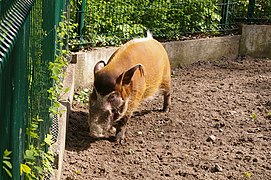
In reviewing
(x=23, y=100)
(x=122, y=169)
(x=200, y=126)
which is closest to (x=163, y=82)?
(x=200, y=126)

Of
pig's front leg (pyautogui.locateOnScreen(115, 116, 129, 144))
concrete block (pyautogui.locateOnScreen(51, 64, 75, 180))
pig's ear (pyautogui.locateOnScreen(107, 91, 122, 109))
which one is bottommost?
pig's front leg (pyautogui.locateOnScreen(115, 116, 129, 144))

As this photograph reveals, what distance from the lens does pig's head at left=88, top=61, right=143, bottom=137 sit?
552 cm

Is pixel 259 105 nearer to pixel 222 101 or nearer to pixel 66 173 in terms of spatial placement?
pixel 222 101

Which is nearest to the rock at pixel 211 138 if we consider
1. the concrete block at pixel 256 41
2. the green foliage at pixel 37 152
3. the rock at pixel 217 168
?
the rock at pixel 217 168

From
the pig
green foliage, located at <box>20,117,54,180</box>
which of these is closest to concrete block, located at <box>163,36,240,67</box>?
the pig

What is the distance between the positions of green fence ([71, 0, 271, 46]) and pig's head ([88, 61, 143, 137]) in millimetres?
2331

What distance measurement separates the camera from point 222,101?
7367 millimetres

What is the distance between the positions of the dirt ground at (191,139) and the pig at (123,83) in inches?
11.3

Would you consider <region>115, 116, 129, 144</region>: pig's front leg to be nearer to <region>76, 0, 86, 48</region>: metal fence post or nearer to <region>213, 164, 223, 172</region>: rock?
<region>213, 164, 223, 172</region>: rock

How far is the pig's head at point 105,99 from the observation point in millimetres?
5520

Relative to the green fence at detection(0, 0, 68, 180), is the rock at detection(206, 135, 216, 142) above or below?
below

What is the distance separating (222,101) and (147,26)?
207 cm

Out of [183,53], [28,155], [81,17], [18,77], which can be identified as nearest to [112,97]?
[81,17]

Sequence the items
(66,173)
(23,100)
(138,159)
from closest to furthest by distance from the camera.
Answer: (23,100) → (66,173) → (138,159)
